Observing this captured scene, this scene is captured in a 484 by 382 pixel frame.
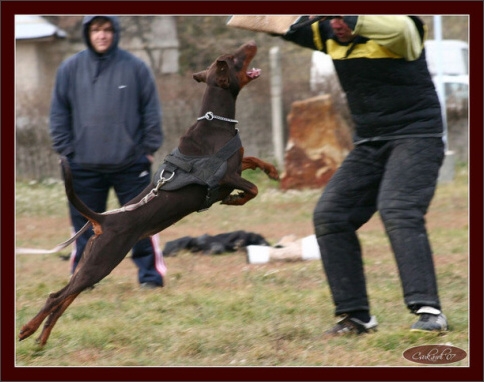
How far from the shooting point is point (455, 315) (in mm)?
5312

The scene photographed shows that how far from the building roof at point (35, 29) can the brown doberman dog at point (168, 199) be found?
8.58 m

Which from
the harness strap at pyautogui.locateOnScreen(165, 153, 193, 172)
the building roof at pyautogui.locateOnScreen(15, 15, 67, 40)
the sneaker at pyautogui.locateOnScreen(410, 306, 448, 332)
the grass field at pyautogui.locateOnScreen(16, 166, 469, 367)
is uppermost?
the building roof at pyautogui.locateOnScreen(15, 15, 67, 40)

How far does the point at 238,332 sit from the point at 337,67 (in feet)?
5.32

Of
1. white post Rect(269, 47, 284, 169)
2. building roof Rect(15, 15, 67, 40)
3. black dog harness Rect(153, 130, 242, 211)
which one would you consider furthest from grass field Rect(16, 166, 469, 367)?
building roof Rect(15, 15, 67, 40)

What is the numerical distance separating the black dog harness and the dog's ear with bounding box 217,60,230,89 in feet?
1.11

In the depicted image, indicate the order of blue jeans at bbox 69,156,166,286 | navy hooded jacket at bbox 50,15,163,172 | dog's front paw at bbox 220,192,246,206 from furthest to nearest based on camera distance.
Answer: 1. blue jeans at bbox 69,156,166,286
2. navy hooded jacket at bbox 50,15,163,172
3. dog's front paw at bbox 220,192,246,206

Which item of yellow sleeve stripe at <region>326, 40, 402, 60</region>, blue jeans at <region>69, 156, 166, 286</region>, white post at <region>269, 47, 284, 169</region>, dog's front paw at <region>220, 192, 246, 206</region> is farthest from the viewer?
white post at <region>269, 47, 284, 169</region>

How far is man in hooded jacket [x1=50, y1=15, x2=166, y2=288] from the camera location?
645cm

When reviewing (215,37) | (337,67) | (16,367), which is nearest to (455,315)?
(337,67)

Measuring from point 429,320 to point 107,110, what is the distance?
2.91 metres

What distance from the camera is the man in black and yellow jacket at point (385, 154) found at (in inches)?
185

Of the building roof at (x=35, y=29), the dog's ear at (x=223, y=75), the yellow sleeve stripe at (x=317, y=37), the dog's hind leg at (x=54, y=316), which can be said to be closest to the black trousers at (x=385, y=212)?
the yellow sleeve stripe at (x=317, y=37)

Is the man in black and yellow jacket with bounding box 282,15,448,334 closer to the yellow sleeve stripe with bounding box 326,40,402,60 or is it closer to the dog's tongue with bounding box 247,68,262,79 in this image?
the yellow sleeve stripe with bounding box 326,40,402,60

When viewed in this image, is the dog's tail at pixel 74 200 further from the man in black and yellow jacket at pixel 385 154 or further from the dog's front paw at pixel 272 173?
the man in black and yellow jacket at pixel 385 154
